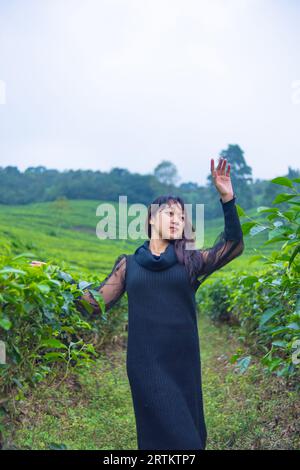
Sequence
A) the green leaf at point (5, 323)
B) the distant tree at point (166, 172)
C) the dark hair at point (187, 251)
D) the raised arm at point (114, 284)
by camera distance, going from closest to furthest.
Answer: the green leaf at point (5, 323), the dark hair at point (187, 251), the raised arm at point (114, 284), the distant tree at point (166, 172)

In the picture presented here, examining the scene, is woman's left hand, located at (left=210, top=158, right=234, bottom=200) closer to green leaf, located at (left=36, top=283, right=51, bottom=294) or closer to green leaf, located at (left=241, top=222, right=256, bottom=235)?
green leaf, located at (left=241, top=222, right=256, bottom=235)

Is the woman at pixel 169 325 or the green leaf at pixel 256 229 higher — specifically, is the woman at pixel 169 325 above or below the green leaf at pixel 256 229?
below

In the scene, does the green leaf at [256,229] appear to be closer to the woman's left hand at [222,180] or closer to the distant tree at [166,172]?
the woman's left hand at [222,180]

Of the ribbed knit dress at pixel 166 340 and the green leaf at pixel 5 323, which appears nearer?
the green leaf at pixel 5 323

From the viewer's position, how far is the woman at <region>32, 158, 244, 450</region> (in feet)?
6.92

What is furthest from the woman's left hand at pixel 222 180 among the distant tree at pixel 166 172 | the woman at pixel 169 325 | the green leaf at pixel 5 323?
the distant tree at pixel 166 172

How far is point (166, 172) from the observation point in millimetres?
42906

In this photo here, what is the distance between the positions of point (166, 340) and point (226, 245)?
43 centimetres

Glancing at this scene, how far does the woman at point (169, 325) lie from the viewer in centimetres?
211

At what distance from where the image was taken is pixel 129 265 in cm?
235

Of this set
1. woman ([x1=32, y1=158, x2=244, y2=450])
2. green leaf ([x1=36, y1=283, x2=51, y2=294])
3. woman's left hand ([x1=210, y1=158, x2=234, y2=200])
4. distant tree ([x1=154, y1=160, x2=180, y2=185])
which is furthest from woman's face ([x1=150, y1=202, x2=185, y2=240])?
distant tree ([x1=154, y1=160, x2=180, y2=185])

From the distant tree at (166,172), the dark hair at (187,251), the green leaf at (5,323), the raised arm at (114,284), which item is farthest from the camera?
the distant tree at (166,172)
